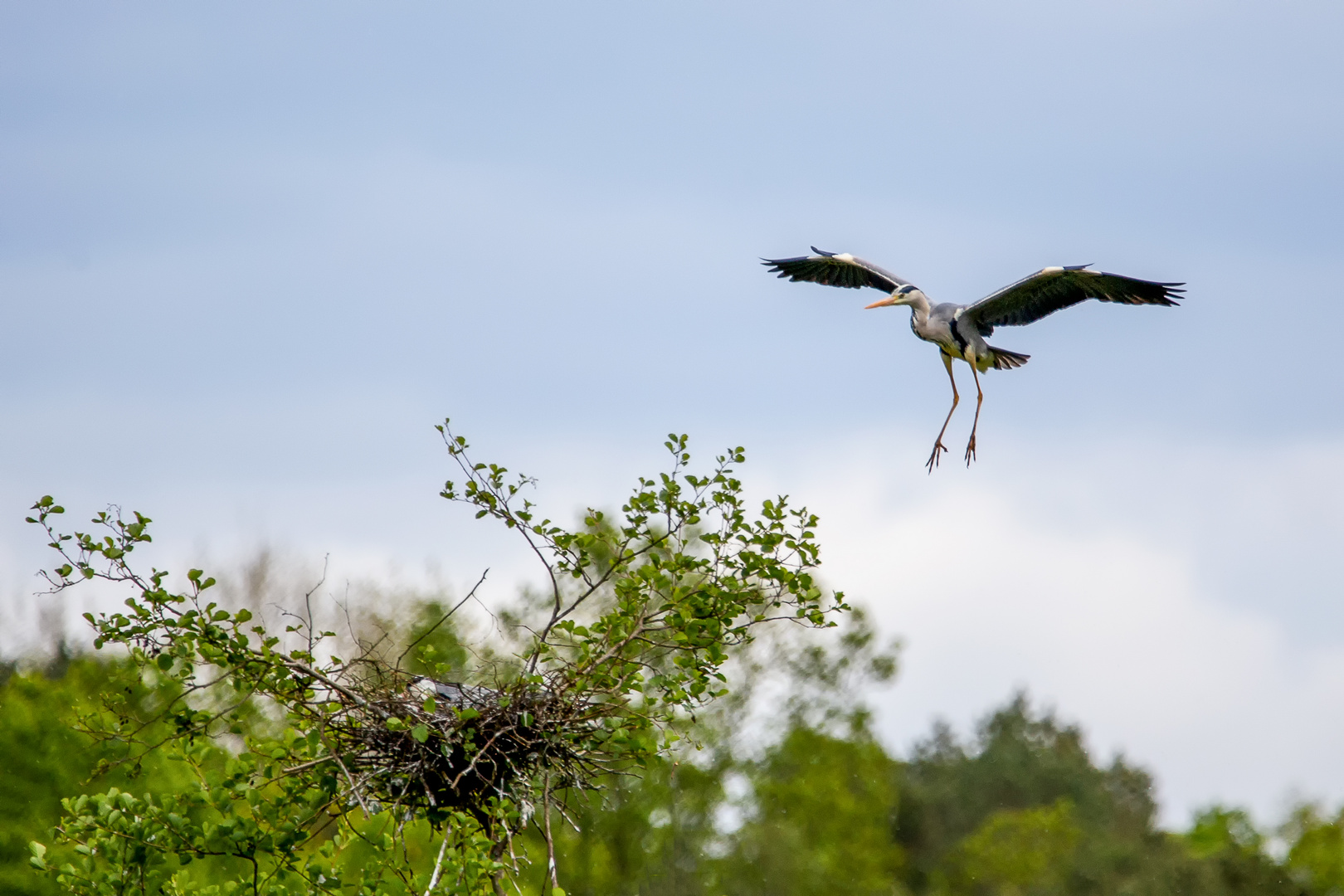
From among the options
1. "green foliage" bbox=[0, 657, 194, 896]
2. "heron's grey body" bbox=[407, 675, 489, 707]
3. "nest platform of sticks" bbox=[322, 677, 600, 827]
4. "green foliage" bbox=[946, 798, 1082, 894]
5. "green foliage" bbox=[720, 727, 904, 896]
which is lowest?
"nest platform of sticks" bbox=[322, 677, 600, 827]

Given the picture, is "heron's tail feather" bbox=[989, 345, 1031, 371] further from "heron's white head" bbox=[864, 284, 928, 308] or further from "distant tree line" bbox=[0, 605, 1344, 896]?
"distant tree line" bbox=[0, 605, 1344, 896]

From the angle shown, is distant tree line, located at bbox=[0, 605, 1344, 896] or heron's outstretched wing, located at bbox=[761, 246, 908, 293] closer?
heron's outstretched wing, located at bbox=[761, 246, 908, 293]

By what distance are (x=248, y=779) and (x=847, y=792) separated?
80.1ft

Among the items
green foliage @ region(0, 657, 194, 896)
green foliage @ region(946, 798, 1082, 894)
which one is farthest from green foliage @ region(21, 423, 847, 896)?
green foliage @ region(946, 798, 1082, 894)

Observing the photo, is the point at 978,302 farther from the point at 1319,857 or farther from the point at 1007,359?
the point at 1319,857

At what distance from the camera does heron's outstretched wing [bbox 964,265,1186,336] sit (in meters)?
10.4

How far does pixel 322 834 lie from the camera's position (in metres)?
19.1

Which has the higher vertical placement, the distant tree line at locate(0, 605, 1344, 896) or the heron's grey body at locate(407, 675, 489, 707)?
the distant tree line at locate(0, 605, 1344, 896)

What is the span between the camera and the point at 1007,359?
38.5 ft

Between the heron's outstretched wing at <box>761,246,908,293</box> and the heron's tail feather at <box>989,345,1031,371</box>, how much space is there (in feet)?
3.35

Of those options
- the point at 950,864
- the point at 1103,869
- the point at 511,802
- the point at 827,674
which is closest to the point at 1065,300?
the point at 511,802

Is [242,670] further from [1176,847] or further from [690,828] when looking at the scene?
[1176,847]

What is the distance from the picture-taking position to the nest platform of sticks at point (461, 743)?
554cm

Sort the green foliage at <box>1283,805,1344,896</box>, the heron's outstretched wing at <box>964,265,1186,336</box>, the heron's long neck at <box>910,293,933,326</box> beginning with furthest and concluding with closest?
1. the green foliage at <box>1283,805,1344,896</box>
2. the heron's long neck at <box>910,293,933,326</box>
3. the heron's outstretched wing at <box>964,265,1186,336</box>
